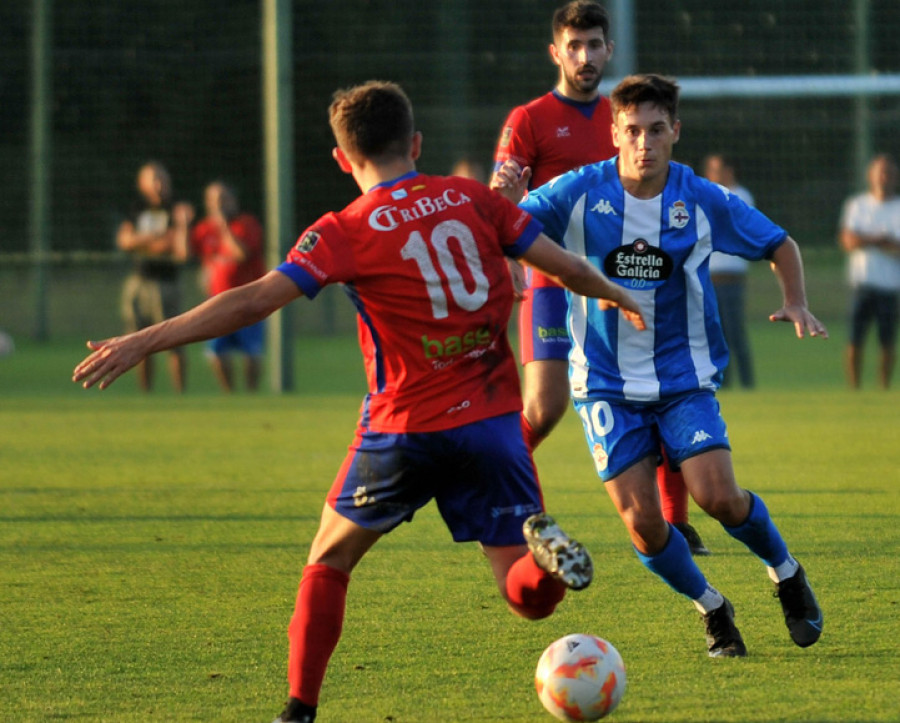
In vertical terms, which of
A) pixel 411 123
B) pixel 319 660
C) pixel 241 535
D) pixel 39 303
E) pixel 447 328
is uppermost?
pixel 411 123

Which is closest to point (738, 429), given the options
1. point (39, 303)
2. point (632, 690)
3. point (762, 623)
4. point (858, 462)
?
point (858, 462)

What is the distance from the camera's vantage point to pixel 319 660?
384cm

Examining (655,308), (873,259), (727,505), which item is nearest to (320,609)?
(727,505)

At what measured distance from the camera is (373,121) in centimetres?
390

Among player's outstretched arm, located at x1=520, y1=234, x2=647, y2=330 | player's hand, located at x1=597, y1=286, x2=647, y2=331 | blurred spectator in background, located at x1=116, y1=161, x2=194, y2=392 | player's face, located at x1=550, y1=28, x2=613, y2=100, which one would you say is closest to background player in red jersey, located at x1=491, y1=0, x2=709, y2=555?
player's face, located at x1=550, y1=28, x2=613, y2=100

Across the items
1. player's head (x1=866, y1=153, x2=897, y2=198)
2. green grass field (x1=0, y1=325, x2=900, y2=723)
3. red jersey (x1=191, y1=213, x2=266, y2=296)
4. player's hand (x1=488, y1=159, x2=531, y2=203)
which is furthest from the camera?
red jersey (x1=191, y1=213, x2=266, y2=296)

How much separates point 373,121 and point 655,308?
1.41 meters

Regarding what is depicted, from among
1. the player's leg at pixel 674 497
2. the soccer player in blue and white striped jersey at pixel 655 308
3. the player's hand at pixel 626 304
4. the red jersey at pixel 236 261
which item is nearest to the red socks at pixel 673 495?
the player's leg at pixel 674 497

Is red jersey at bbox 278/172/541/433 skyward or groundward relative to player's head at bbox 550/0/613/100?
groundward

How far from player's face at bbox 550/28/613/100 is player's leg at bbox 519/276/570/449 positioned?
881mm

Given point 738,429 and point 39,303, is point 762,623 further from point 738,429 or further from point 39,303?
point 39,303

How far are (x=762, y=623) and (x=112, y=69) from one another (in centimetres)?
2226

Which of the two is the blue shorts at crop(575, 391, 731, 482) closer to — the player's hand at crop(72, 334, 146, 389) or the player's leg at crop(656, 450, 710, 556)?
the player's leg at crop(656, 450, 710, 556)

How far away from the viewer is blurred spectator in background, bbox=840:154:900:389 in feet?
44.5
